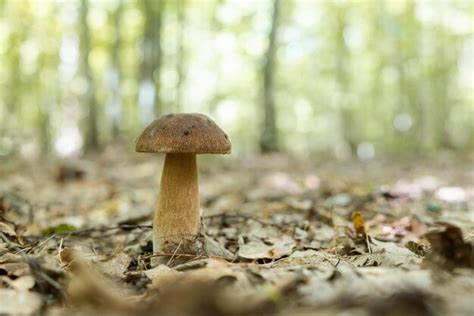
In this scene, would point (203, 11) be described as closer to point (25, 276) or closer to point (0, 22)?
point (0, 22)

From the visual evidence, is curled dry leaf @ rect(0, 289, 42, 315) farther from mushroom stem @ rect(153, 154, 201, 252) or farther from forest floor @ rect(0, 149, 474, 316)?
mushroom stem @ rect(153, 154, 201, 252)

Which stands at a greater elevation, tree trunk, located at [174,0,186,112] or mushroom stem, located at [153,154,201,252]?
tree trunk, located at [174,0,186,112]

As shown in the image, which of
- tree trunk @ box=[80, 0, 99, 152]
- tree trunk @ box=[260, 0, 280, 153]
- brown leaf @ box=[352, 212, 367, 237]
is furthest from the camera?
tree trunk @ box=[80, 0, 99, 152]

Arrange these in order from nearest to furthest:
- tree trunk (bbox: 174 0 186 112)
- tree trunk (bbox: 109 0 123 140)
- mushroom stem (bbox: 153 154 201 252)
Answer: mushroom stem (bbox: 153 154 201 252) → tree trunk (bbox: 109 0 123 140) → tree trunk (bbox: 174 0 186 112)

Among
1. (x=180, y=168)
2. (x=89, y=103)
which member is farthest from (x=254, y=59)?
(x=180, y=168)

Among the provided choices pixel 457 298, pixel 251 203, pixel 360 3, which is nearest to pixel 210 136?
pixel 457 298

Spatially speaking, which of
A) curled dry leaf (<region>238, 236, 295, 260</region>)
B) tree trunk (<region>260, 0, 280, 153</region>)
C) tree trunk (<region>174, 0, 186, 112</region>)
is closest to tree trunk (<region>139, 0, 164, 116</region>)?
tree trunk (<region>260, 0, 280, 153</region>)

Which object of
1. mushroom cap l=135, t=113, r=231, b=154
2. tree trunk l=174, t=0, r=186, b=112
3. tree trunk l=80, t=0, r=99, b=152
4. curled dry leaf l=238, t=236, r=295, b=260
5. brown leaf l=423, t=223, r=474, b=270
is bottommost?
curled dry leaf l=238, t=236, r=295, b=260

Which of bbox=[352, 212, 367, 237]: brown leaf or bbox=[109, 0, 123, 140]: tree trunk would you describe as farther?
bbox=[109, 0, 123, 140]: tree trunk

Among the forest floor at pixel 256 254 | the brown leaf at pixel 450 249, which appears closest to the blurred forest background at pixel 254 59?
the forest floor at pixel 256 254
